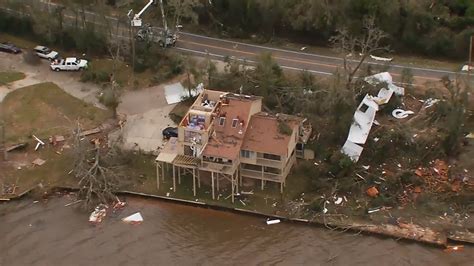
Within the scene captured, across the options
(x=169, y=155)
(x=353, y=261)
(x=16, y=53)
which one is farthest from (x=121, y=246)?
(x=16, y=53)

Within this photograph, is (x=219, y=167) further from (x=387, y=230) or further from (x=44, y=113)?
(x=44, y=113)

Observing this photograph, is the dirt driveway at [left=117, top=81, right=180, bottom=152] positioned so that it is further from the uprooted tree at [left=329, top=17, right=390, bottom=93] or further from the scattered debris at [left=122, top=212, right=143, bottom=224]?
the uprooted tree at [left=329, top=17, right=390, bottom=93]

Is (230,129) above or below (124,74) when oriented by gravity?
above

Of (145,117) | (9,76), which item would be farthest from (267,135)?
(9,76)

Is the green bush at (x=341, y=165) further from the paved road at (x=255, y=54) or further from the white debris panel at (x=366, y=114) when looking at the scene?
the paved road at (x=255, y=54)

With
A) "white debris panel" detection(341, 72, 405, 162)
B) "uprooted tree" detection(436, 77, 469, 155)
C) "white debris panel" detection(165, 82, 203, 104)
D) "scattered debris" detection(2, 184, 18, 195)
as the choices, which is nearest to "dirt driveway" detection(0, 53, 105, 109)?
"white debris panel" detection(165, 82, 203, 104)

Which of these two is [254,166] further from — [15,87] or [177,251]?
[15,87]

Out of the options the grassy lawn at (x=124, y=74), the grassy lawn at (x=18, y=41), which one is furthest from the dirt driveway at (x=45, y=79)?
the grassy lawn at (x=18, y=41)
